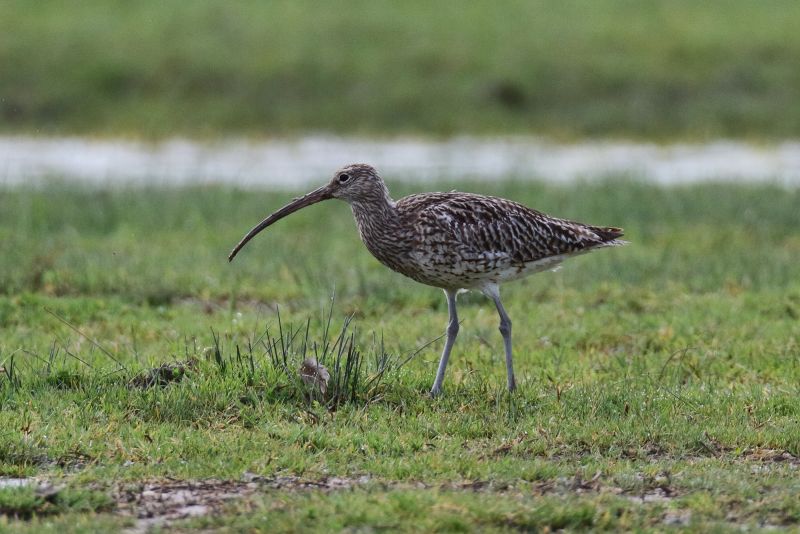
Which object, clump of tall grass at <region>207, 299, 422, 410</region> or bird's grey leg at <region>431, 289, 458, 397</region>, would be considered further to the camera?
bird's grey leg at <region>431, 289, 458, 397</region>

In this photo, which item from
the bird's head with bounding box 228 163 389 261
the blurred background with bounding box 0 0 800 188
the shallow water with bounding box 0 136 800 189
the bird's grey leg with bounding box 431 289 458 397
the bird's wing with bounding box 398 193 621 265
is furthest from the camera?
the blurred background with bounding box 0 0 800 188

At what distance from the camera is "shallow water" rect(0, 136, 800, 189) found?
18.8 m

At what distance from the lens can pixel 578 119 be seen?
78.8 feet

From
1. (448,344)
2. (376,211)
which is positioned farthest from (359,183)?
(448,344)

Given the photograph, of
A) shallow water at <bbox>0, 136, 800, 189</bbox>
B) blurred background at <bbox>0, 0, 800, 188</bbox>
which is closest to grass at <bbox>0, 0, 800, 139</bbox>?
blurred background at <bbox>0, 0, 800, 188</bbox>

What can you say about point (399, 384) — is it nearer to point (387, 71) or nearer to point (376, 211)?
point (376, 211)

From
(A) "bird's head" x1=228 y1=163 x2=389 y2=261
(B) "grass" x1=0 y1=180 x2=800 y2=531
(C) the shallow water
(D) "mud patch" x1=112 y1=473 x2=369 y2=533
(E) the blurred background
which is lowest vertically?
(D) "mud patch" x1=112 y1=473 x2=369 y2=533

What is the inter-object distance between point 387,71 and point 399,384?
56.9 ft

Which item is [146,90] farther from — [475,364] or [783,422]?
[783,422]

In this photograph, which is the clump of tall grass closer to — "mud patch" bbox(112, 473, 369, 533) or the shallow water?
"mud patch" bbox(112, 473, 369, 533)

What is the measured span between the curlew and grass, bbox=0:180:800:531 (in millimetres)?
571

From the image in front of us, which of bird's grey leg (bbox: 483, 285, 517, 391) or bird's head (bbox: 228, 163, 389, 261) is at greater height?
bird's head (bbox: 228, 163, 389, 261)

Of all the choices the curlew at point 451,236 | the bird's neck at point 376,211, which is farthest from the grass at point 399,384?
the bird's neck at point 376,211

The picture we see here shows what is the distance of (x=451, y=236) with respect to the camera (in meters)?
8.34
